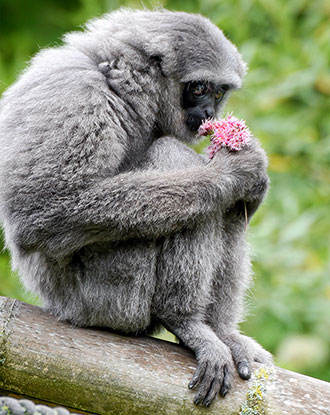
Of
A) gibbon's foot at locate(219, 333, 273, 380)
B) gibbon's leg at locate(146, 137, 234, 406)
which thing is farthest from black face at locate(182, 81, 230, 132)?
gibbon's foot at locate(219, 333, 273, 380)

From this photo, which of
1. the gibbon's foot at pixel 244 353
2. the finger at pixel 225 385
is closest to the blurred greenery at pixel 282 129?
the gibbon's foot at pixel 244 353

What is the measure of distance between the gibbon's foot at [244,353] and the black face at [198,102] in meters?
1.98

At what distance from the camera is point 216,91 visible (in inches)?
241

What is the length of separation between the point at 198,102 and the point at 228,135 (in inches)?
22.6

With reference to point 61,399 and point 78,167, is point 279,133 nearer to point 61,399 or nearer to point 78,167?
point 78,167

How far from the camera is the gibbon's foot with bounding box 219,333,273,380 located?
511 centimetres

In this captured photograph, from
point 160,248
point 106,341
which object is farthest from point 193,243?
point 106,341

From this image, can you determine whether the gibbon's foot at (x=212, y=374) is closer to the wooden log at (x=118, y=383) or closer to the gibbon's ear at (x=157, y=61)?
the wooden log at (x=118, y=383)

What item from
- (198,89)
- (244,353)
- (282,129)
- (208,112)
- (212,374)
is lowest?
(212,374)

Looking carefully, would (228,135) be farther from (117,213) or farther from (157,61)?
(117,213)

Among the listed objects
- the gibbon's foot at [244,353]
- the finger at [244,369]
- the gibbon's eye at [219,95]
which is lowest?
the finger at [244,369]

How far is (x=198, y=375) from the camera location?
489cm

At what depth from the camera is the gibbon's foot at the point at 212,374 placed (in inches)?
188

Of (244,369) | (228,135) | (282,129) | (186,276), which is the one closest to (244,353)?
(244,369)
